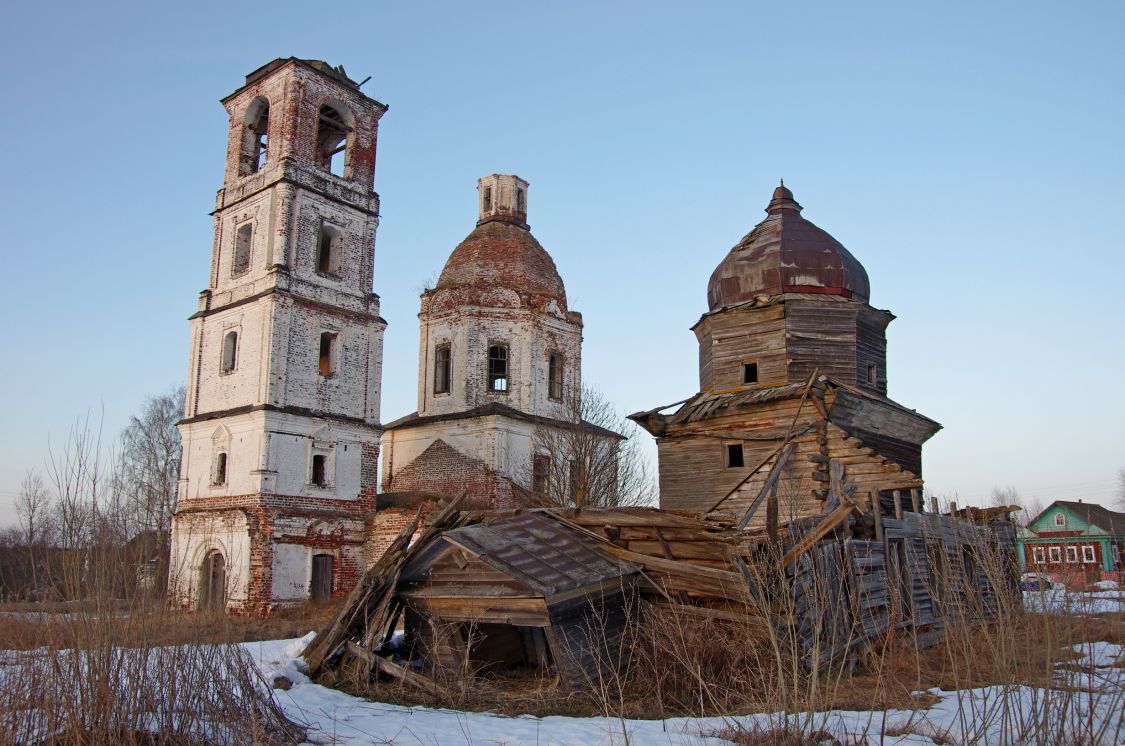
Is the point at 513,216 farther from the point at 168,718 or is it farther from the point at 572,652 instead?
the point at 168,718

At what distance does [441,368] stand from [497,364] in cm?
195

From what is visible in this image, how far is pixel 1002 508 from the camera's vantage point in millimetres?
16641

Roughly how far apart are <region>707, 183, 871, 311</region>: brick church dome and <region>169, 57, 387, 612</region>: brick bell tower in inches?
419

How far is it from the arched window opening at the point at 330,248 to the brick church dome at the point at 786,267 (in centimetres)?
1109

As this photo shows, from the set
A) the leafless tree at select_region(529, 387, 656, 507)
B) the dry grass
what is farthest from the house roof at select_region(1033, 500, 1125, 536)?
the dry grass

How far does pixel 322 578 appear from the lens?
2236 cm

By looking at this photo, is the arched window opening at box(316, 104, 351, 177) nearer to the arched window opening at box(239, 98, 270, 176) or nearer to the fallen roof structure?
the arched window opening at box(239, 98, 270, 176)

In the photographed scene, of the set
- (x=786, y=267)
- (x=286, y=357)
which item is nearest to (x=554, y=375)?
(x=286, y=357)

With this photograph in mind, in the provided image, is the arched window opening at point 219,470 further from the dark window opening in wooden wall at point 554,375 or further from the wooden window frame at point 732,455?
the wooden window frame at point 732,455

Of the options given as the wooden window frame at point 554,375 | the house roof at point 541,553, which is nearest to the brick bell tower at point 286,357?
the wooden window frame at point 554,375

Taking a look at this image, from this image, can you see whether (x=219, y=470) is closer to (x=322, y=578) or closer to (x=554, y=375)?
(x=322, y=578)

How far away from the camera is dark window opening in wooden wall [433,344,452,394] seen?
28.1m

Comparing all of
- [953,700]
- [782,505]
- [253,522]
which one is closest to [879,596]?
[782,505]

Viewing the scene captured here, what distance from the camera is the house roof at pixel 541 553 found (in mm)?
10539
